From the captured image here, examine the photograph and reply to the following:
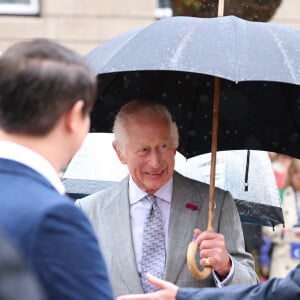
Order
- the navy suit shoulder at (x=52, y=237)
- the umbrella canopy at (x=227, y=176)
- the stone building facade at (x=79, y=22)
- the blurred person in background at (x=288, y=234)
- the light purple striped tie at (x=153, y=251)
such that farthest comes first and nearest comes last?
the stone building facade at (x=79, y=22) → the blurred person in background at (x=288, y=234) → the umbrella canopy at (x=227, y=176) → the light purple striped tie at (x=153, y=251) → the navy suit shoulder at (x=52, y=237)

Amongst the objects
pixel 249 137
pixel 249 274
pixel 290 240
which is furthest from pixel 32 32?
pixel 249 274

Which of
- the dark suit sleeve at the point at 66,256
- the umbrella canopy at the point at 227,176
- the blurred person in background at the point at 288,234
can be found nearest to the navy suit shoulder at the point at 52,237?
the dark suit sleeve at the point at 66,256

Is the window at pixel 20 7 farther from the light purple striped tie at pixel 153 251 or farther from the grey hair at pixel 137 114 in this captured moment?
the light purple striped tie at pixel 153 251

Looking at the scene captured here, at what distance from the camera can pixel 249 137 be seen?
4578 millimetres

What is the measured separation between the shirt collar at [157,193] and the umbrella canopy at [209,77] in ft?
1.51

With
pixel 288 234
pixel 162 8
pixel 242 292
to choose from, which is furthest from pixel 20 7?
pixel 242 292

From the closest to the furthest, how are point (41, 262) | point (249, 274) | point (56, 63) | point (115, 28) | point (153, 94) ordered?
point (41, 262)
point (56, 63)
point (249, 274)
point (153, 94)
point (115, 28)

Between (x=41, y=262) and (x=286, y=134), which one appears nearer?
(x=41, y=262)

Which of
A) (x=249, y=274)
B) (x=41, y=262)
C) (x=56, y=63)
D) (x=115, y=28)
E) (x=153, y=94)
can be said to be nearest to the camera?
(x=41, y=262)

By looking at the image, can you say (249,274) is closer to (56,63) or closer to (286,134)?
(286,134)

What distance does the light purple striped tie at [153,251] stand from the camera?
3764 mm

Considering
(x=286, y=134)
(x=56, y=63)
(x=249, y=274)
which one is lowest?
(x=249, y=274)

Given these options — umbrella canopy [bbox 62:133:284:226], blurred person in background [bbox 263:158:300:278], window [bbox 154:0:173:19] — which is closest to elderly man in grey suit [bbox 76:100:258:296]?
umbrella canopy [bbox 62:133:284:226]

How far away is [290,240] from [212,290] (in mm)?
6184
